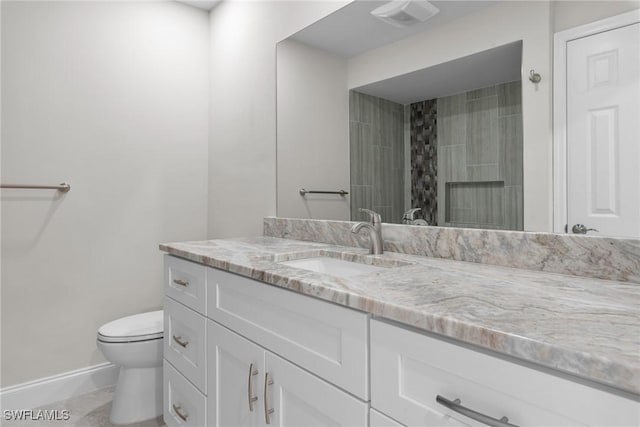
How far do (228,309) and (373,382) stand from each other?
2.08ft

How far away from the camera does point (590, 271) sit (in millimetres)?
958

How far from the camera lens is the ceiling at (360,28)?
1.31 m

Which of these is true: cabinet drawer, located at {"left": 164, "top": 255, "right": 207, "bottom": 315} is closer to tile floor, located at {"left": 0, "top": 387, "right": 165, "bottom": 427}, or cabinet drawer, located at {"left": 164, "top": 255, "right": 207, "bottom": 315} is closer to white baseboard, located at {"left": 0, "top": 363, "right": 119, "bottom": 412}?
tile floor, located at {"left": 0, "top": 387, "right": 165, "bottom": 427}

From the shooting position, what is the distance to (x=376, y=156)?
1.54 metres

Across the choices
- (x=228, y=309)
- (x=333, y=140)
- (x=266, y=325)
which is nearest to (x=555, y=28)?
(x=333, y=140)

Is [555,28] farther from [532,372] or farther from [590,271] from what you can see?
[532,372]

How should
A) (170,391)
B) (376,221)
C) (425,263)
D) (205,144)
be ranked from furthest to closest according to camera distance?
(205,144), (170,391), (376,221), (425,263)

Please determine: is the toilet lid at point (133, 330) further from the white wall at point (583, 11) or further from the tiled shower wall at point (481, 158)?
the white wall at point (583, 11)

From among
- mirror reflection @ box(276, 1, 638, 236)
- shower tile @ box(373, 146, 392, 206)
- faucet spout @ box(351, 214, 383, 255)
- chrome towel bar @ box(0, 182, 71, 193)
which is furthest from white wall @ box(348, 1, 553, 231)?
chrome towel bar @ box(0, 182, 71, 193)

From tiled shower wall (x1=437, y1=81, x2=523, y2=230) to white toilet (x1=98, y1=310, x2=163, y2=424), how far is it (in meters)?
1.46

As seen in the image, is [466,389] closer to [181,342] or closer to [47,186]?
[181,342]

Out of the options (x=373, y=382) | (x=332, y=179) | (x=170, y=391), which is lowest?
(x=170, y=391)

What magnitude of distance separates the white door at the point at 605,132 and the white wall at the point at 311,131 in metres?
0.86

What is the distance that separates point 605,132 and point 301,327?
890 millimetres
